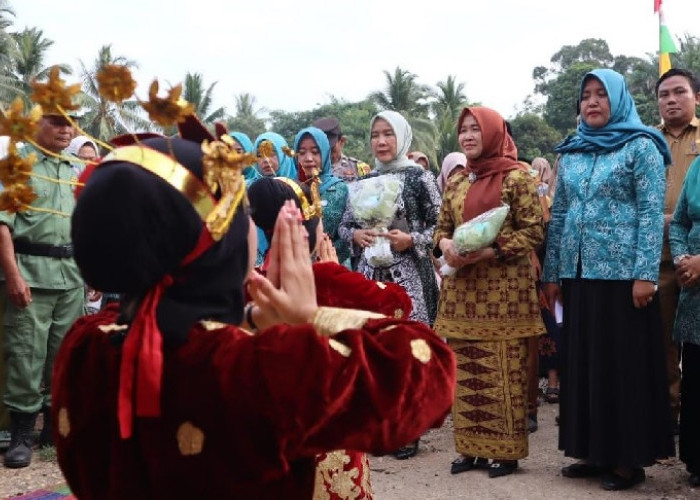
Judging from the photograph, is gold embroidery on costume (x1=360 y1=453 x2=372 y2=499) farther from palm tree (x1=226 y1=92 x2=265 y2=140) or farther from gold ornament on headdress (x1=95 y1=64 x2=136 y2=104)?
palm tree (x1=226 y1=92 x2=265 y2=140)

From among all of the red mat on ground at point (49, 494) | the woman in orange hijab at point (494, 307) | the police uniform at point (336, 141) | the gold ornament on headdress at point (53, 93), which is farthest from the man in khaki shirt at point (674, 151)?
the gold ornament on headdress at point (53, 93)

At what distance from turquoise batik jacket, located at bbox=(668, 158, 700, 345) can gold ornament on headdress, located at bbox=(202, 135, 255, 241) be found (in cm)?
337

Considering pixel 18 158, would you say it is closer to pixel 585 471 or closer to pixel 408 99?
pixel 585 471

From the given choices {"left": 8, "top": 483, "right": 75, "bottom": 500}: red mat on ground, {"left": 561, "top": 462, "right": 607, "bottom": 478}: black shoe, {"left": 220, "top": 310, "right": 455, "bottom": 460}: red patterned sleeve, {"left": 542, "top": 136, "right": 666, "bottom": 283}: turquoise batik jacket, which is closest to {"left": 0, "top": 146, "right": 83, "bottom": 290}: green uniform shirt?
{"left": 8, "top": 483, "right": 75, "bottom": 500}: red mat on ground

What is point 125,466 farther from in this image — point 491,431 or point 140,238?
A: point 491,431

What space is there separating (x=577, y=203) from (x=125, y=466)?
333 centimetres

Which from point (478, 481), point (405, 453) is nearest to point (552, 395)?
point (405, 453)

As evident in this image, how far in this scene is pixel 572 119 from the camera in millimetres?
42188

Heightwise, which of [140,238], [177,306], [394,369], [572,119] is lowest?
[394,369]

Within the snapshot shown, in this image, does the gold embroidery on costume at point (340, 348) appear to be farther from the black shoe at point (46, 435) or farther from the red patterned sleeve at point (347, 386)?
the black shoe at point (46, 435)

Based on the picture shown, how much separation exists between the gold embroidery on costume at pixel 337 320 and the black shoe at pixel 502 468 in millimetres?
3244

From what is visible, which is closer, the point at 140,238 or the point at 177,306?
the point at 140,238

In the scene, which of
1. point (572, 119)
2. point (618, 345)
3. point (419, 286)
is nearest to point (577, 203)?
point (618, 345)

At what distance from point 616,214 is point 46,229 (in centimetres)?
347
